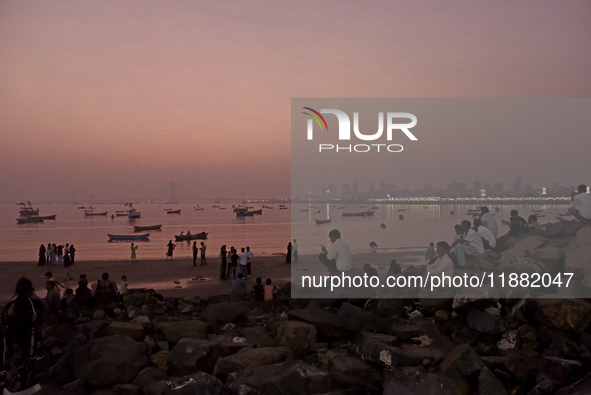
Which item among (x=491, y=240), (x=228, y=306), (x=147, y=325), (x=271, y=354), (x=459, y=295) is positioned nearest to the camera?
(x=271, y=354)

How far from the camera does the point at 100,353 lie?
7.82 meters

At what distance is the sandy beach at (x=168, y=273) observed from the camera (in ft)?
62.8

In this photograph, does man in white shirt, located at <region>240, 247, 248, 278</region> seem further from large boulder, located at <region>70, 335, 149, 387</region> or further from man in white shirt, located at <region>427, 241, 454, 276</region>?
man in white shirt, located at <region>427, 241, 454, 276</region>

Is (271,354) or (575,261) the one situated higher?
(575,261)

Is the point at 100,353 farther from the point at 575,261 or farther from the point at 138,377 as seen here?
the point at 575,261

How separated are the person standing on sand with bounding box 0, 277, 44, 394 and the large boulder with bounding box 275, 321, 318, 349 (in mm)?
4052

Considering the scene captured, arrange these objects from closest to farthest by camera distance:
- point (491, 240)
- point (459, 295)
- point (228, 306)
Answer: point (459, 295) → point (228, 306) → point (491, 240)

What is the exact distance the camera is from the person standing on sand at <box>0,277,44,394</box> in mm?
6047

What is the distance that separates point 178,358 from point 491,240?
894 centimetres

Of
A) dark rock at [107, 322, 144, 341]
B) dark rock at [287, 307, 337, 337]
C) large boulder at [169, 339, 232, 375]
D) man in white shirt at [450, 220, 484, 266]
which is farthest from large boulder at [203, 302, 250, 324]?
man in white shirt at [450, 220, 484, 266]

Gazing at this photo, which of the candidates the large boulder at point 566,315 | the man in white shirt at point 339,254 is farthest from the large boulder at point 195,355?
the large boulder at point 566,315

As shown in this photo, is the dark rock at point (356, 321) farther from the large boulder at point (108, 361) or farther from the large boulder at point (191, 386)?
the large boulder at point (108, 361)

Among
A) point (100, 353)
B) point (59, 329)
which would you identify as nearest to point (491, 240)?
point (100, 353)

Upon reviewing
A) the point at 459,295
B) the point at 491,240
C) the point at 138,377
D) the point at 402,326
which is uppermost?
the point at 491,240
